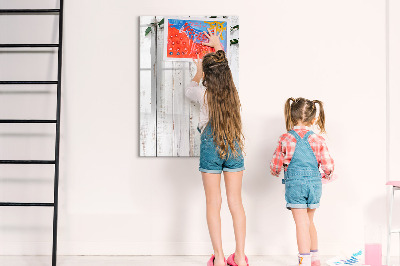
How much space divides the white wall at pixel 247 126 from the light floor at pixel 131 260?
10cm

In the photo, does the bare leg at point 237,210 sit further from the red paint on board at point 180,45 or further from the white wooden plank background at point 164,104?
the red paint on board at point 180,45

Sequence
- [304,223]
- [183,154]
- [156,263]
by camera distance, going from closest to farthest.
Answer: [304,223]
[156,263]
[183,154]

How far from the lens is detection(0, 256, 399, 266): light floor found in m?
3.14

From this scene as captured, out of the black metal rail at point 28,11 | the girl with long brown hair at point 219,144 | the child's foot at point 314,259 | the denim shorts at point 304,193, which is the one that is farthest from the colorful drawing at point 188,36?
the child's foot at point 314,259

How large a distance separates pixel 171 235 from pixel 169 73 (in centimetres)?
117

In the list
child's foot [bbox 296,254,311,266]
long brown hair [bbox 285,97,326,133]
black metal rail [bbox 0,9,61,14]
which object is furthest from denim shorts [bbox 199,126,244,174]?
black metal rail [bbox 0,9,61,14]

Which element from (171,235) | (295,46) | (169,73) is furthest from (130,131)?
(295,46)

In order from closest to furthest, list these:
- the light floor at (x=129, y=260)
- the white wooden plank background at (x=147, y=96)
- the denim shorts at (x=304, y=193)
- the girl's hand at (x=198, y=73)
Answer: the denim shorts at (x=304, y=193) < the light floor at (x=129, y=260) < the girl's hand at (x=198, y=73) < the white wooden plank background at (x=147, y=96)

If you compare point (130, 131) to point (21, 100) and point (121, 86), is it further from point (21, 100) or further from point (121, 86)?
point (21, 100)

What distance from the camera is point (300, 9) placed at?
3.43m

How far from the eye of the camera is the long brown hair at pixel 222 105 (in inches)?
113

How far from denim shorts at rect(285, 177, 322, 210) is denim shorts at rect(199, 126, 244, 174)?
36cm

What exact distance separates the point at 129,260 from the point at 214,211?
74 cm

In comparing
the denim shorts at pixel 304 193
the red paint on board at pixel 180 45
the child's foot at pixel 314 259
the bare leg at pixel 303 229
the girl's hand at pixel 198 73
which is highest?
the red paint on board at pixel 180 45
